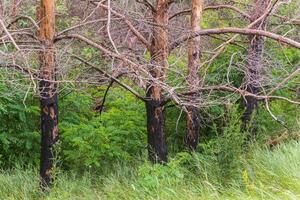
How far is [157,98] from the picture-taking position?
7.23 m

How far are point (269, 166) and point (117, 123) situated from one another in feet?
9.70

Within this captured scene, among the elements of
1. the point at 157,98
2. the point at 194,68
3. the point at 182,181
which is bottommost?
the point at 182,181

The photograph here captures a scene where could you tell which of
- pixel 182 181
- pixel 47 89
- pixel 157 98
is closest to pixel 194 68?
pixel 157 98

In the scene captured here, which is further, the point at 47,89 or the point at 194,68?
the point at 194,68

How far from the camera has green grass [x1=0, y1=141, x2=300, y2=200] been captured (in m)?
6.00

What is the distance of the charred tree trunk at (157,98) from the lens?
7.13m

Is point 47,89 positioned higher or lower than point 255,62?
lower

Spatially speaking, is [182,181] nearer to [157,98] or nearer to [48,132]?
[157,98]

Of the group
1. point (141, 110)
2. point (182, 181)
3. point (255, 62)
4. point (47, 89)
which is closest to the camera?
point (47, 89)

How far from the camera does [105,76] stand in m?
6.95

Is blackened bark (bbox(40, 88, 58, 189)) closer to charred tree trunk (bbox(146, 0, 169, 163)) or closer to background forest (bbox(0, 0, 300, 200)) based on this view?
background forest (bbox(0, 0, 300, 200))

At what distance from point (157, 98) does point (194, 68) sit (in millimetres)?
961

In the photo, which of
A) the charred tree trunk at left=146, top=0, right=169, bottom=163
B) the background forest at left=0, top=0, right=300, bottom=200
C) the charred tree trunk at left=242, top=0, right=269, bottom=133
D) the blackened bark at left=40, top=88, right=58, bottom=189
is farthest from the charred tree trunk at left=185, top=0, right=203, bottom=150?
the blackened bark at left=40, top=88, right=58, bottom=189

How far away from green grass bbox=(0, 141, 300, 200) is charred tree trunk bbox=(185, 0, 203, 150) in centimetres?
80
